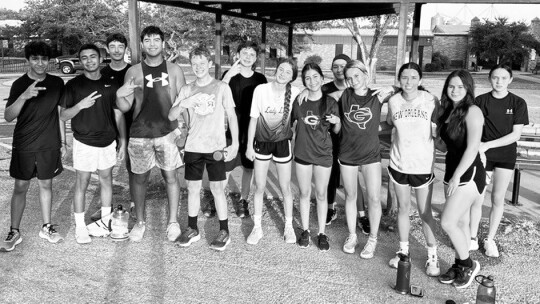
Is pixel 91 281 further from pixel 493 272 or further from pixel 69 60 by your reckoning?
pixel 69 60

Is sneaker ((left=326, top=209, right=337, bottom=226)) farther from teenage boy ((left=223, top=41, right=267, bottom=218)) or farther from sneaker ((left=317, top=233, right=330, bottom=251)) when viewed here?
teenage boy ((left=223, top=41, right=267, bottom=218))

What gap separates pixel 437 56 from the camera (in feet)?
155

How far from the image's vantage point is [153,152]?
4.65m

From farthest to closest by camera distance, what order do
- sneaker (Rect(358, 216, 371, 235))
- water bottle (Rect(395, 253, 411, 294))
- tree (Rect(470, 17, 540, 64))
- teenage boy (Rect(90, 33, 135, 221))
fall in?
tree (Rect(470, 17, 540, 64)) < sneaker (Rect(358, 216, 371, 235)) < teenage boy (Rect(90, 33, 135, 221)) < water bottle (Rect(395, 253, 411, 294))

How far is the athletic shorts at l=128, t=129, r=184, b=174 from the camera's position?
15.1 ft

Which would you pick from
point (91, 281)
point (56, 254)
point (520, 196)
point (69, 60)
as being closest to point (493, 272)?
point (520, 196)

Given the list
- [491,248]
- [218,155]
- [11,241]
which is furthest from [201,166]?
[491,248]

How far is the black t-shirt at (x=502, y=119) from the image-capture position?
4.14m

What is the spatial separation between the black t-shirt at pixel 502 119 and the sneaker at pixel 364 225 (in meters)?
1.32

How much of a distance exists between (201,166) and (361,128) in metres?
1.48

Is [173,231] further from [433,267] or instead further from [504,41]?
[504,41]

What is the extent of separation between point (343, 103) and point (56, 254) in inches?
112

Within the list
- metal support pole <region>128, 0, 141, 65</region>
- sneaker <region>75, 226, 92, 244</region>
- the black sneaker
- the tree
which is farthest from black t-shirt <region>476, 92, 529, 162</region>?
the tree

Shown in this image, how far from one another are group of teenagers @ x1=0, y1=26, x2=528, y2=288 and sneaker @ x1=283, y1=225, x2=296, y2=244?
0.05 ft
